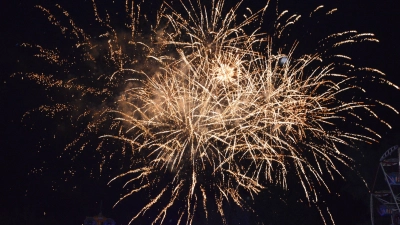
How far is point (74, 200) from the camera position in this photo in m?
21.4

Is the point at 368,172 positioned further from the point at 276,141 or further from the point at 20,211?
the point at 20,211

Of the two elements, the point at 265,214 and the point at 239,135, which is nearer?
the point at 239,135

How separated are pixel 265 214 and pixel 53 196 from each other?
9.79m

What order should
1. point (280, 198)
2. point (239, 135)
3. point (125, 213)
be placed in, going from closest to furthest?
point (239, 135) < point (280, 198) < point (125, 213)

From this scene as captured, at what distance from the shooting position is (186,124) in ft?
40.1

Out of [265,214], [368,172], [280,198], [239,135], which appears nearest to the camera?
[239,135]

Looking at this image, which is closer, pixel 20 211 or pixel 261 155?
pixel 261 155

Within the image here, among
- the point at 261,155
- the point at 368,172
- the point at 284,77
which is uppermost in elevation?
the point at 368,172

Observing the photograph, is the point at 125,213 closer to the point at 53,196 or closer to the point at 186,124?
the point at 53,196

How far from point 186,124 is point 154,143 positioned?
40.2 inches

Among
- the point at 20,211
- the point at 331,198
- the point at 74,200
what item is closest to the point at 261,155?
the point at 331,198

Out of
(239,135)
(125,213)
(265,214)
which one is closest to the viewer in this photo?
(239,135)

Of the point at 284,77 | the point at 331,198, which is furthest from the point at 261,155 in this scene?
the point at 331,198

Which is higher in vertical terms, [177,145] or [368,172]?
[368,172]
